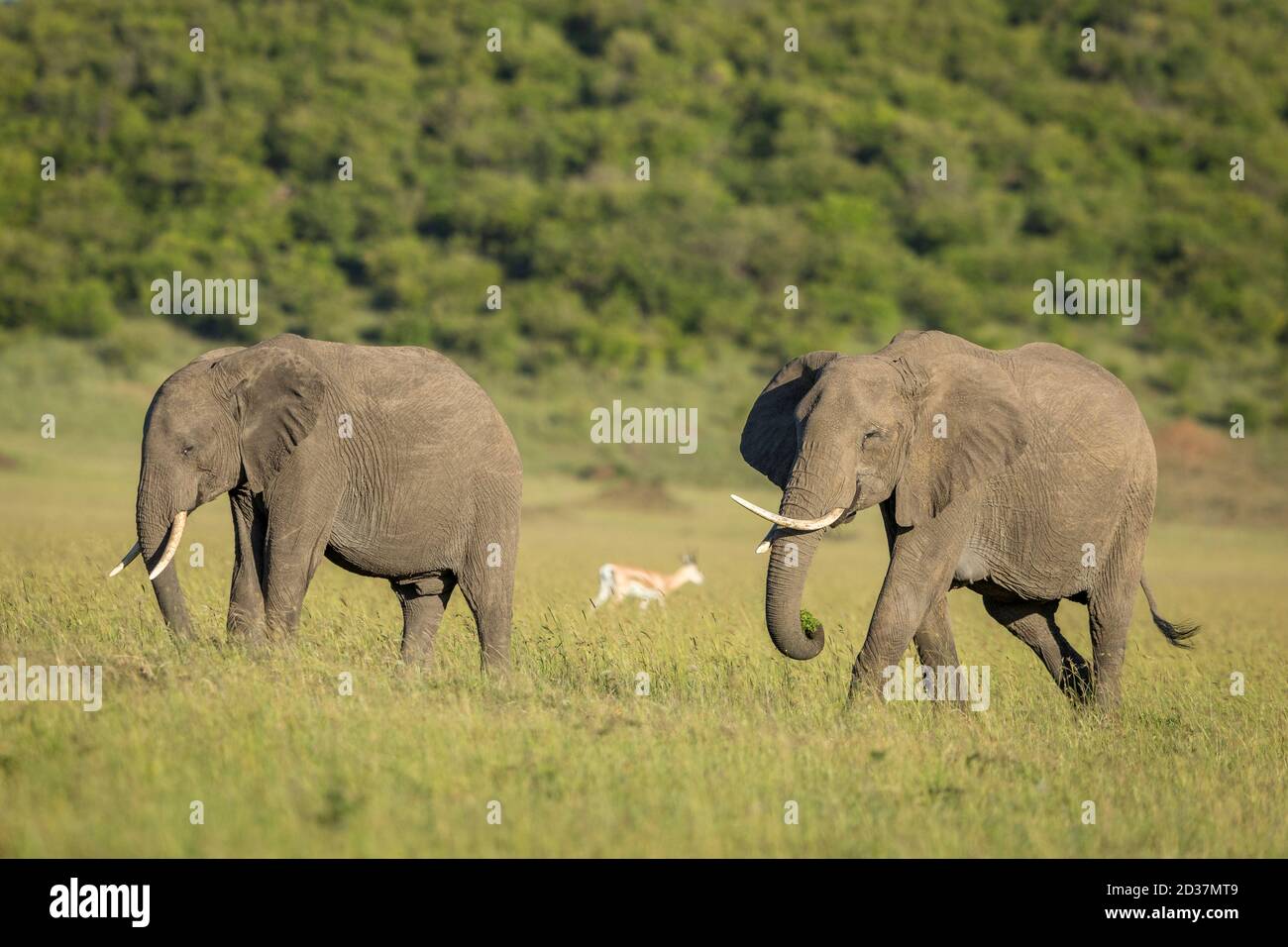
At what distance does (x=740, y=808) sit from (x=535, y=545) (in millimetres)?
21575

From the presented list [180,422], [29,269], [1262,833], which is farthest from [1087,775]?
[29,269]

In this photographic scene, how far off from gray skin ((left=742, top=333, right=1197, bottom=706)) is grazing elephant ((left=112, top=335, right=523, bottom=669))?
1971 mm

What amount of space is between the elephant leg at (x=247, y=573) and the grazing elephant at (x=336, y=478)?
0.03 feet

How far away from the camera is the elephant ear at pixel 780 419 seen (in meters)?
10.7

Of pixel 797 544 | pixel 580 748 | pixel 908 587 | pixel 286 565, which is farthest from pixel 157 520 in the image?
pixel 908 587

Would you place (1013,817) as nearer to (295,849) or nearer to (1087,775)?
(1087,775)

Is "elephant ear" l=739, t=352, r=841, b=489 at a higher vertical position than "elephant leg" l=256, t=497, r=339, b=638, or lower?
higher

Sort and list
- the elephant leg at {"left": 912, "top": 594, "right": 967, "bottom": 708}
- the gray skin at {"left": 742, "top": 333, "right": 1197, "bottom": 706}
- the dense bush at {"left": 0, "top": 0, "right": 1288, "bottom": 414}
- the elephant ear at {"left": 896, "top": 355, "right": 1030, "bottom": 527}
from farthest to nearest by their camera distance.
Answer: the dense bush at {"left": 0, "top": 0, "right": 1288, "bottom": 414}, the elephant leg at {"left": 912, "top": 594, "right": 967, "bottom": 708}, the elephant ear at {"left": 896, "top": 355, "right": 1030, "bottom": 527}, the gray skin at {"left": 742, "top": 333, "right": 1197, "bottom": 706}

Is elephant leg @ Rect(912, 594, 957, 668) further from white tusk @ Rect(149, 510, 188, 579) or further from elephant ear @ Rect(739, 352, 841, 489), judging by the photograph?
white tusk @ Rect(149, 510, 188, 579)

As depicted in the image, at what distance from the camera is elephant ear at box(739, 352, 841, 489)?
10.7m

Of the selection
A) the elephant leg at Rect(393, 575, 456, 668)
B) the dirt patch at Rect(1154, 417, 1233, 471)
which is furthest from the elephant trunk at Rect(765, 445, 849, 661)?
the dirt patch at Rect(1154, 417, 1233, 471)

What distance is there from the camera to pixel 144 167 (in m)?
70.4

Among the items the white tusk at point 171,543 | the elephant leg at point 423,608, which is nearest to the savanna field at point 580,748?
the elephant leg at point 423,608

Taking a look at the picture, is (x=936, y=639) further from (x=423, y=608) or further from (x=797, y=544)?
(x=423, y=608)
